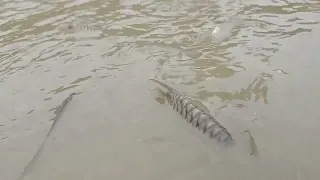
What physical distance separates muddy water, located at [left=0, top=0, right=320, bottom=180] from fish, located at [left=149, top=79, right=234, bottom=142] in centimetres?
9

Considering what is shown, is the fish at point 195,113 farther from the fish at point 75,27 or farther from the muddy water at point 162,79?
the fish at point 75,27

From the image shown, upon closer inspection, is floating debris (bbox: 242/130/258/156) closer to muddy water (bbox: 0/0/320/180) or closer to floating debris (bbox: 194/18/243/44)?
muddy water (bbox: 0/0/320/180)

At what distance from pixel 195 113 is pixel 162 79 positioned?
106cm

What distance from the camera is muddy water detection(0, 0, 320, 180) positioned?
3900 mm

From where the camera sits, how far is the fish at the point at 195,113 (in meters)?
4.00

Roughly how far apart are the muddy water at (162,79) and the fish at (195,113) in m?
0.09

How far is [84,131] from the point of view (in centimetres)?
442

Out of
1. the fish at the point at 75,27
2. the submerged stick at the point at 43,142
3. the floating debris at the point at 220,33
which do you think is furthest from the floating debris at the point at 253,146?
the fish at the point at 75,27

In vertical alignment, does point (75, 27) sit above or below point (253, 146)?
above

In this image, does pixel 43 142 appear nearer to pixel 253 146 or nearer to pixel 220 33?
pixel 253 146

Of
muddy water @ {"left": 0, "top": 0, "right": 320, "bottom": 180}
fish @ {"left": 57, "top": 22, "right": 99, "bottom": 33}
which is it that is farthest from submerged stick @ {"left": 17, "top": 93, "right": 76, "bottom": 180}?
fish @ {"left": 57, "top": 22, "right": 99, "bottom": 33}

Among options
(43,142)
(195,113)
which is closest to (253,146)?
(195,113)

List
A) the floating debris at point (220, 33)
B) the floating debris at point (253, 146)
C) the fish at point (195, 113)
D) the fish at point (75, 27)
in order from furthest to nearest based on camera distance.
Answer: the fish at point (75, 27) < the floating debris at point (220, 33) < the fish at point (195, 113) < the floating debris at point (253, 146)

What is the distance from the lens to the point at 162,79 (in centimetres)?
522
